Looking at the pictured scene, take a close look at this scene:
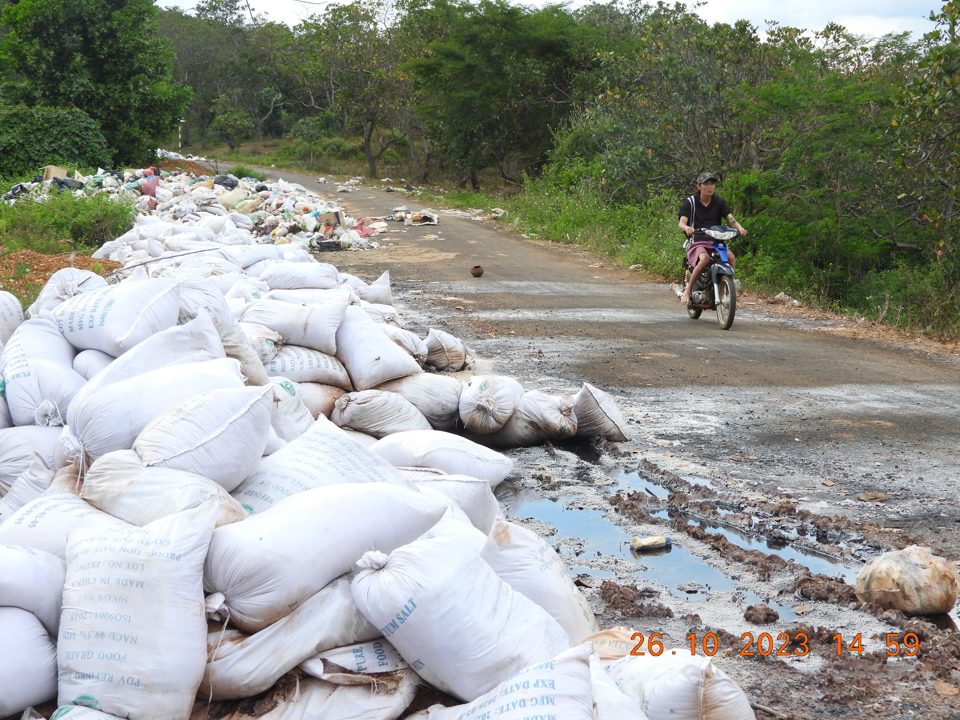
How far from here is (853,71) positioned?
41.0 ft

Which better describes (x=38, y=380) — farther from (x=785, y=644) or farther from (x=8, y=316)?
(x=785, y=644)

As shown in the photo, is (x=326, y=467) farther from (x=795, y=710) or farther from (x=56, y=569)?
(x=795, y=710)

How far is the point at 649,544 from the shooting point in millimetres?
3471

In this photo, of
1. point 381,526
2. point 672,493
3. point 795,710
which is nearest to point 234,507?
point 381,526

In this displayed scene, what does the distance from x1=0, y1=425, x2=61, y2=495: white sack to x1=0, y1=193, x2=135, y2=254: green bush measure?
7248 mm

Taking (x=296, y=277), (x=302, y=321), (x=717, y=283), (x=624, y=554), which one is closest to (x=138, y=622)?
(x=624, y=554)

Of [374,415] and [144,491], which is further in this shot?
[374,415]

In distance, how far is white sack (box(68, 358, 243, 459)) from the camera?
2973 mm

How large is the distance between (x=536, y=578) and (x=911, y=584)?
1171mm

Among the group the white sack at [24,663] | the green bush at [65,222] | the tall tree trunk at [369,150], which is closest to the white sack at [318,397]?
the white sack at [24,663]

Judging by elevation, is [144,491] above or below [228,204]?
above

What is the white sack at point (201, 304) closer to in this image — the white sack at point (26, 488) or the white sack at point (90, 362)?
the white sack at point (90, 362)

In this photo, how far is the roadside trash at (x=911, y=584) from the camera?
113 inches

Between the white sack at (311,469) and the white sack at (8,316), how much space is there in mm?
2115
